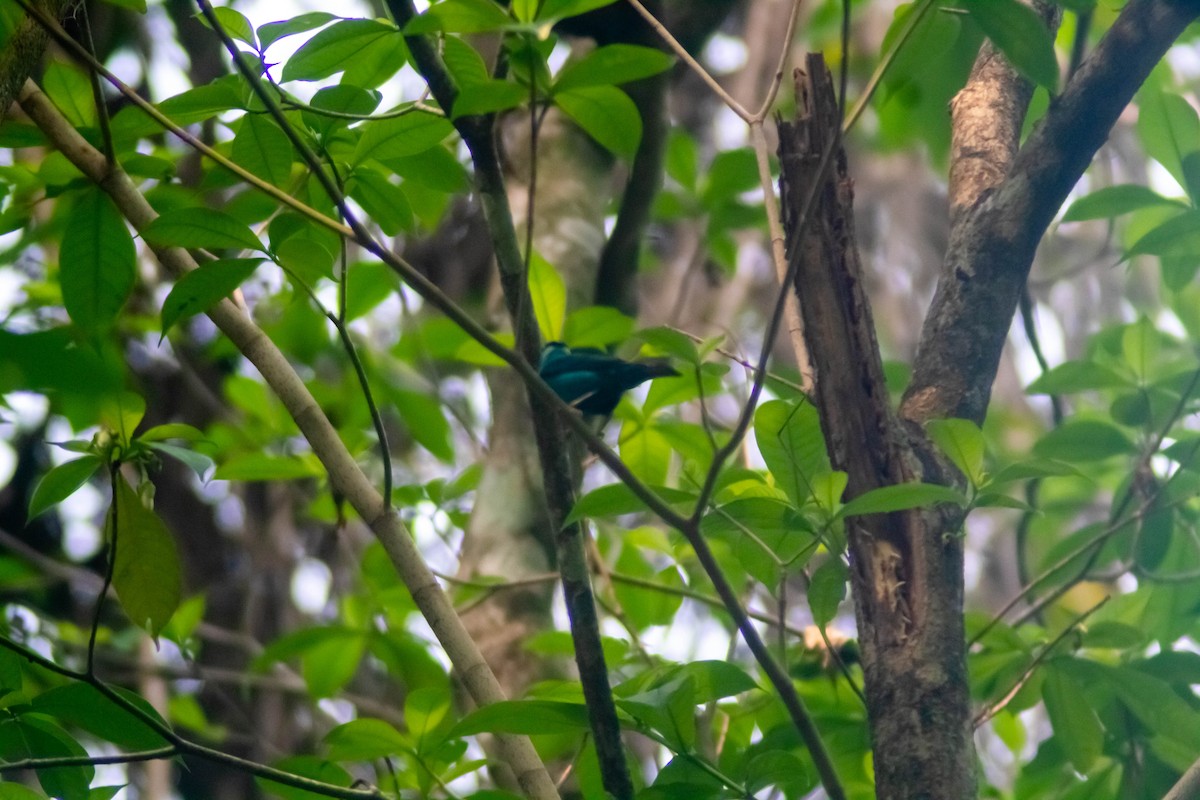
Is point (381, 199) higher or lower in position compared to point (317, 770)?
higher

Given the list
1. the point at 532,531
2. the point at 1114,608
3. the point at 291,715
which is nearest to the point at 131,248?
the point at 532,531

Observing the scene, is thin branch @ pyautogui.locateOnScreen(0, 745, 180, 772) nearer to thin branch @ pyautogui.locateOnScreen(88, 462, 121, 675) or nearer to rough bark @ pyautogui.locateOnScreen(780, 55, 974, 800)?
thin branch @ pyautogui.locateOnScreen(88, 462, 121, 675)

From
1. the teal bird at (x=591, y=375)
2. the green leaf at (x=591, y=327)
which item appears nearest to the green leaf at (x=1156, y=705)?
the teal bird at (x=591, y=375)

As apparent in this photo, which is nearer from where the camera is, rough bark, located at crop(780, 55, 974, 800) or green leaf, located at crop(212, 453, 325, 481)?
rough bark, located at crop(780, 55, 974, 800)

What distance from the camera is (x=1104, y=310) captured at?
25.3ft

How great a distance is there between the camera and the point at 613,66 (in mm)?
1112

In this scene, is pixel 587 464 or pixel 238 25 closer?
pixel 238 25

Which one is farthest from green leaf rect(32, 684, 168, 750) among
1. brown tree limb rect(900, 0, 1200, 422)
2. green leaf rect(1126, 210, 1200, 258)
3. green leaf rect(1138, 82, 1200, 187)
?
green leaf rect(1138, 82, 1200, 187)

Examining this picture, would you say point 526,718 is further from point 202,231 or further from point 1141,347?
point 1141,347

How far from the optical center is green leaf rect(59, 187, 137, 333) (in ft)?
4.56

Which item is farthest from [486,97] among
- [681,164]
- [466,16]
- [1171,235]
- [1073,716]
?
[681,164]

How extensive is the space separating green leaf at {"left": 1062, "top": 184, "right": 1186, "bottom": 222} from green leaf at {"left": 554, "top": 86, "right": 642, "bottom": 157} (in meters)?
0.77

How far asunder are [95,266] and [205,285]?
0.22 metres

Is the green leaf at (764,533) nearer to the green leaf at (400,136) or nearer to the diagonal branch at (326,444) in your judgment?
the diagonal branch at (326,444)
